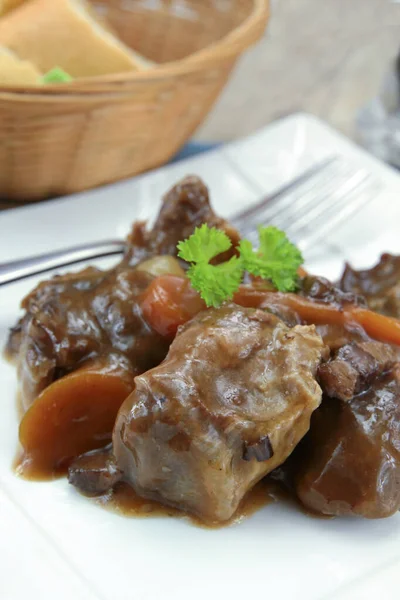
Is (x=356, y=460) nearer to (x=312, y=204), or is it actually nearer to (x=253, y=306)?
(x=253, y=306)

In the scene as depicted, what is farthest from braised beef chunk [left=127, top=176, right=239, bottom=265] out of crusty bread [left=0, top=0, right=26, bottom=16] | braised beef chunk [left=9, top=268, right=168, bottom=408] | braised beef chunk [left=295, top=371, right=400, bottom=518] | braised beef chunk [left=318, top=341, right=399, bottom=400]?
crusty bread [left=0, top=0, right=26, bottom=16]

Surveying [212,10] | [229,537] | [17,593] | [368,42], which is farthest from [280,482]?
[368,42]

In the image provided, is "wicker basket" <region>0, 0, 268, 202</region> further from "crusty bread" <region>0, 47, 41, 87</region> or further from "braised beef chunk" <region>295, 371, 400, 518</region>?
"braised beef chunk" <region>295, 371, 400, 518</region>

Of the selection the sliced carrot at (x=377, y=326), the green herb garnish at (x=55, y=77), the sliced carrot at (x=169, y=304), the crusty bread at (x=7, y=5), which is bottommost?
the sliced carrot at (x=377, y=326)

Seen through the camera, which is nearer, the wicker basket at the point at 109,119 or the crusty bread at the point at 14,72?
the wicker basket at the point at 109,119

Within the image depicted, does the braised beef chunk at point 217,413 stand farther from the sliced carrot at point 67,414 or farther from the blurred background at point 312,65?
the blurred background at point 312,65

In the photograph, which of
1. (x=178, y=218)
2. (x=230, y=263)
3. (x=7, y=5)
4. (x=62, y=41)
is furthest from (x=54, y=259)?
(x=7, y=5)

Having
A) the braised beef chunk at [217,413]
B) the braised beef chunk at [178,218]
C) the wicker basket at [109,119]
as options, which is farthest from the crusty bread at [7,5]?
the braised beef chunk at [217,413]
